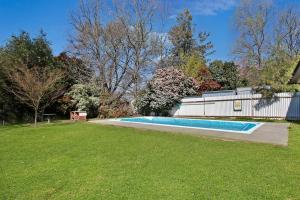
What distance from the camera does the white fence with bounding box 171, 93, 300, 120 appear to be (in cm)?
1712

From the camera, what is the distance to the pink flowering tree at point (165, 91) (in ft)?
73.5

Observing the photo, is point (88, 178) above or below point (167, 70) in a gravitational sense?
below

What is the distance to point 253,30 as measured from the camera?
3200 centimetres

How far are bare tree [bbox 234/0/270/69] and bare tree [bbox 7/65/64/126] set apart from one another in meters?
23.0

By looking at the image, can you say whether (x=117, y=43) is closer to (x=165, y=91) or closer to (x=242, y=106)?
(x=165, y=91)

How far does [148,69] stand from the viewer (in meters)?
27.6

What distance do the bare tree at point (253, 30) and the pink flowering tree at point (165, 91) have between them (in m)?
12.8

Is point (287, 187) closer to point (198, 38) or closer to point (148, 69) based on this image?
point (148, 69)

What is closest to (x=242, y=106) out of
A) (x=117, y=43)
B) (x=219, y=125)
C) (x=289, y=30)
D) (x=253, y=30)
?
(x=219, y=125)

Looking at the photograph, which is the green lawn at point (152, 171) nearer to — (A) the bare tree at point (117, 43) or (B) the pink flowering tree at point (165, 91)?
(B) the pink flowering tree at point (165, 91)

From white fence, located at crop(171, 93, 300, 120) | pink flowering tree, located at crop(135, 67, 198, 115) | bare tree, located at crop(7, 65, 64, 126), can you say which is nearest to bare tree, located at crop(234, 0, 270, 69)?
pink flowering tree, located at crop(135, 67, 198, 115)

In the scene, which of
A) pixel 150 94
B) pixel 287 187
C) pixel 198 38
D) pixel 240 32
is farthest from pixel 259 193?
pixel 198 38

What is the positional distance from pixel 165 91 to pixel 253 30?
16.6 metres

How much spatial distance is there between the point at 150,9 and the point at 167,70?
7.55 metres
